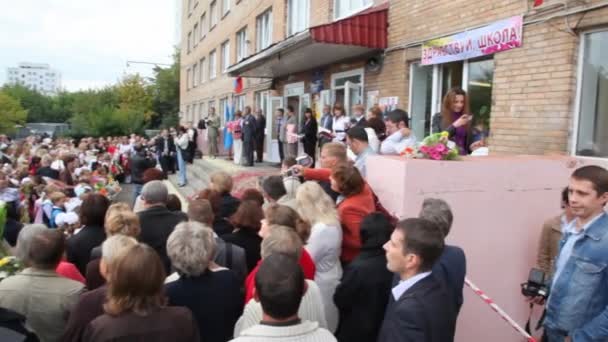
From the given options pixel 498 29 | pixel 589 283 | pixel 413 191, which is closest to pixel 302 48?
pixel 498 29

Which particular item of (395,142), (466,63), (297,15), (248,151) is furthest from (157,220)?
(297,15)

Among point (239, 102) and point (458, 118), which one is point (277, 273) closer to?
point (458, 118)

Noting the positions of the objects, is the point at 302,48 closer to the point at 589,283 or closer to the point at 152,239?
the point at 152,239

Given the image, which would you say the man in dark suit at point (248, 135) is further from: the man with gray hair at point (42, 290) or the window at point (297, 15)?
the man with gray hair at point (42, 290)

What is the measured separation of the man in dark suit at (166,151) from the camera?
1777 centimetres

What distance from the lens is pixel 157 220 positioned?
3965mm

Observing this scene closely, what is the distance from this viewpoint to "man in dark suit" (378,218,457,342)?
2295 mm

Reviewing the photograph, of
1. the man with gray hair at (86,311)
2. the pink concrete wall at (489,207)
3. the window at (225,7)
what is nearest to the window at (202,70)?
the window at (225,7)

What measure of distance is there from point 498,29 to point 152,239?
5.44m

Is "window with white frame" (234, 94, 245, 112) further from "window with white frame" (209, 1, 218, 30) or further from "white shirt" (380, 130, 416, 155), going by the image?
"white shirt" (380, 130, 416, 155)

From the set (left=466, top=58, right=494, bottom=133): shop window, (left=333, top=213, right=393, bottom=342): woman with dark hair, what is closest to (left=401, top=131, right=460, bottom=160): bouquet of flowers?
(left=333, top=213, right=393, bottom=342): woman with dark hair

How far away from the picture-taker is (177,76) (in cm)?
5438

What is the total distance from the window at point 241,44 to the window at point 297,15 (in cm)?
550

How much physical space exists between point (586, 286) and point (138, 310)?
2371 millimetres
